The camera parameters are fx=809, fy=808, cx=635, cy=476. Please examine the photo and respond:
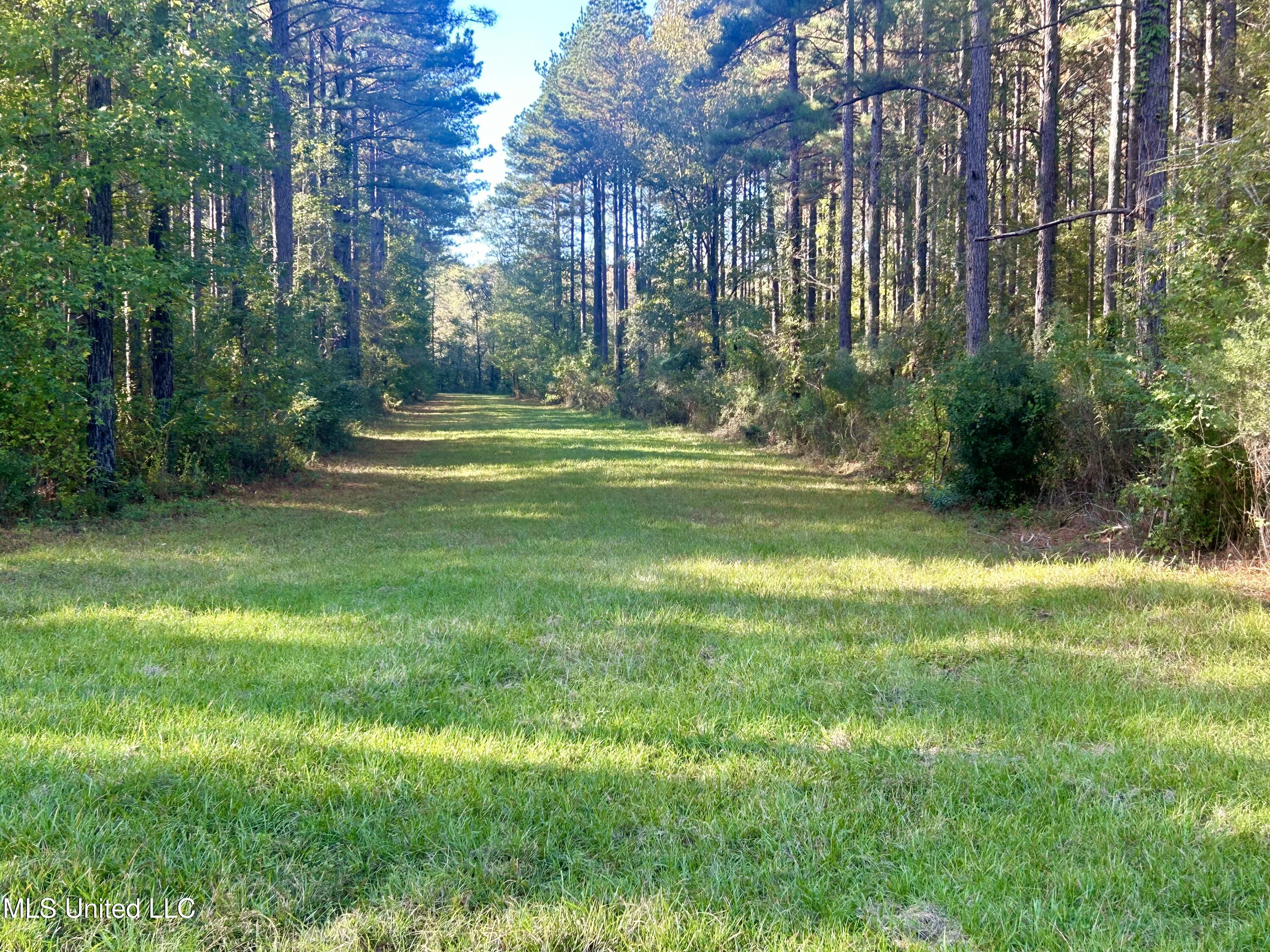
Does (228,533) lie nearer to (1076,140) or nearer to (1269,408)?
(1269,408)

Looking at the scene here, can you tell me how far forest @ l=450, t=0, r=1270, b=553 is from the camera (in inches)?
327

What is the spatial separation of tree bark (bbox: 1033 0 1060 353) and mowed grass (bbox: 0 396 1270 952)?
12.0 m

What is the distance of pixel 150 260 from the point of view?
10.4m

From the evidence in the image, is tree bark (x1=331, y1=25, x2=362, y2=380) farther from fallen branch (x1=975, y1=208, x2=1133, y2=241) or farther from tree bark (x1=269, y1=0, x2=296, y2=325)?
fallen branch (x1=975, y1=208, x2=1133, y2=241)

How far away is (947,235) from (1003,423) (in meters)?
14.0

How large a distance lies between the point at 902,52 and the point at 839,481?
766 centimetres

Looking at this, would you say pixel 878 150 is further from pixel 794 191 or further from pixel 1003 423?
pixel 1003 423

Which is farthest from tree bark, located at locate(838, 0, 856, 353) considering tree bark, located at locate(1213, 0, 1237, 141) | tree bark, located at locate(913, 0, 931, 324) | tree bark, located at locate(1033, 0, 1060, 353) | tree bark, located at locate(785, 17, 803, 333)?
tree bark, located at locate(1213, 0, 1237, 141)

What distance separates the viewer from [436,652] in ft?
17.5

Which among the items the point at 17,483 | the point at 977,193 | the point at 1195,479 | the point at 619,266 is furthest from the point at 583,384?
the point at 1195,479

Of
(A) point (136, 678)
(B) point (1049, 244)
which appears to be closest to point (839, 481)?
(B) point (1049, 244)

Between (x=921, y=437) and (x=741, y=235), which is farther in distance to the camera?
(x=741, y=235)

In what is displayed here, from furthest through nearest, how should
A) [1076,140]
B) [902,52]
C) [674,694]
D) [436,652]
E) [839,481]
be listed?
[1076,140] → [839,481] → [902,52] → [436,652] → [674,694]

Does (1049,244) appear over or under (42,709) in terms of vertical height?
over
